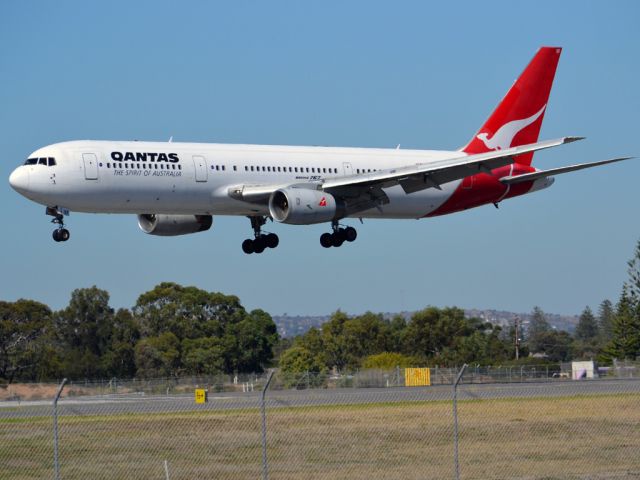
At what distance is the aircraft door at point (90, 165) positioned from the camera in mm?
44062

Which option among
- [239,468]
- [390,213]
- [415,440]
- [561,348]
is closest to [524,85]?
[390,213]

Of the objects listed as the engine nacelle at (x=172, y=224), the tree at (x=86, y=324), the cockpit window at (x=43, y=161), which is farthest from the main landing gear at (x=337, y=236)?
the tree at (x=86, y=324)

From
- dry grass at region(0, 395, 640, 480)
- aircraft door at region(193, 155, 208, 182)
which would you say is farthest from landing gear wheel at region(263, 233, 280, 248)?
dry grass at region(0, 395, 640, 480)

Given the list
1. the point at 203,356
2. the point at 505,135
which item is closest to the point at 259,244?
the point at 505,135

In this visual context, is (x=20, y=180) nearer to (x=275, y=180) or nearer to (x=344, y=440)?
(x=275, y=180)

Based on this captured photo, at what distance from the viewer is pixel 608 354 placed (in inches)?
4225

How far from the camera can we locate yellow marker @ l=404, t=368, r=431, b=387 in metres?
66.1

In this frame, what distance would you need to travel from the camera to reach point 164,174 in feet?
148

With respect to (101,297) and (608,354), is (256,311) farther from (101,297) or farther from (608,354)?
(608,354)

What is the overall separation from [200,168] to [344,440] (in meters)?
18.2

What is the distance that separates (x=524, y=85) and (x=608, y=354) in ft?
179

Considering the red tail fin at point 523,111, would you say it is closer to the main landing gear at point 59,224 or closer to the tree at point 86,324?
the main landing gear at point 59,224

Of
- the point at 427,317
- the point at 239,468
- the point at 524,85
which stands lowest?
the point at 239,468

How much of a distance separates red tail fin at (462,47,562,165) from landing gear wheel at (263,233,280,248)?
403 inches
